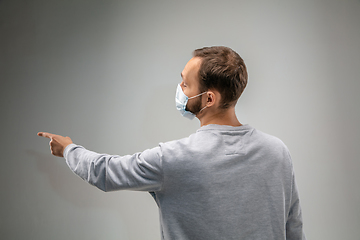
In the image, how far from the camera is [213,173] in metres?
0.75

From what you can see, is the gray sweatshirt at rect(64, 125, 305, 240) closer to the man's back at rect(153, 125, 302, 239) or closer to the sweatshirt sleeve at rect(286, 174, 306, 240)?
the man's back at rect(153, 125, 302, 239)

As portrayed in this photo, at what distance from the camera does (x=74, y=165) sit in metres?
0.80

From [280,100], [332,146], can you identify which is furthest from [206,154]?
[332,146]

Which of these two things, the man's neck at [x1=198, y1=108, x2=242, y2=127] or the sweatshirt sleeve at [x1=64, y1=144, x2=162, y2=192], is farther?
the man's neck at [x1=198, y1=108, x2=242, y2=127]

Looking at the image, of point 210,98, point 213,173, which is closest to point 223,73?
point 210,98

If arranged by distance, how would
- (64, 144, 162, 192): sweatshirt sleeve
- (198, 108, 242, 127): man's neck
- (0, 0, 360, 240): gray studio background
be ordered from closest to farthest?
(64, 144, 162, 192): sweatshirt sleeve → (198, 108, 242, 127): man's neck → (0, 0, 360, 240): gray studio background

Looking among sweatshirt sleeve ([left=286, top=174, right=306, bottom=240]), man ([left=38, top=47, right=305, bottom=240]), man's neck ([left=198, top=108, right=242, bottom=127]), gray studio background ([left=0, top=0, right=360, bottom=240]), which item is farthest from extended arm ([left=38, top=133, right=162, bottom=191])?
gray studio background ([left=0, top=0, right=360, bottom=240])

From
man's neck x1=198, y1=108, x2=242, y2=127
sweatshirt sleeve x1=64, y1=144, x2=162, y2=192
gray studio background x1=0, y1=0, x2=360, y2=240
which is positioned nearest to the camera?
sweatshirt sleeve x1=64, y1=144, x2=162, y2=192

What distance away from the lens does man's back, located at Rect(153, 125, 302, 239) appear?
747 mm

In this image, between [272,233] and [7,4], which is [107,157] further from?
[7,4]

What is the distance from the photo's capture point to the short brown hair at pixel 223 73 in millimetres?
810

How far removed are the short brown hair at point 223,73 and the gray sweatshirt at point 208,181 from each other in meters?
0.12

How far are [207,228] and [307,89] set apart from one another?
3.31 ft

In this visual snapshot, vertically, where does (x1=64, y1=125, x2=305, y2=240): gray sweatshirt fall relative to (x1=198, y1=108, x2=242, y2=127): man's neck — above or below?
below
